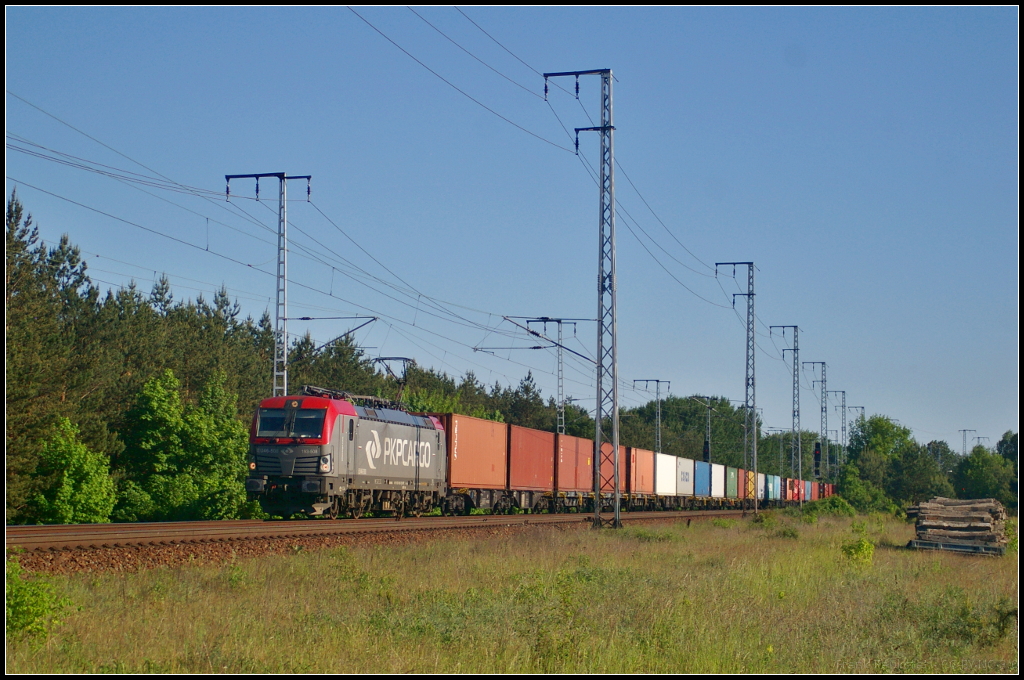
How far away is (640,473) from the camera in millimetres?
53219

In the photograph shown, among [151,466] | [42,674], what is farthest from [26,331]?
[42,674]

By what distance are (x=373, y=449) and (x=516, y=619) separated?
61.4ft

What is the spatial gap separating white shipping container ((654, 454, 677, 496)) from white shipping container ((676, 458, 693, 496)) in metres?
0.92

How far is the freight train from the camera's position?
87.2 feet

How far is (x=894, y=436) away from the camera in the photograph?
11238 cm

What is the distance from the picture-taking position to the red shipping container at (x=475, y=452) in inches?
1426

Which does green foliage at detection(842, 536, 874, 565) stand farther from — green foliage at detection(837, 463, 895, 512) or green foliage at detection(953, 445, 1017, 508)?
green foliage at detection(953, 445, 1017, 508)

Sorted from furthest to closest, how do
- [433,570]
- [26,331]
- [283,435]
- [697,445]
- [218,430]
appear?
1. [697,445]
2. [218,430]
3. [26,331]
4. [283,435]
5. [433,570]

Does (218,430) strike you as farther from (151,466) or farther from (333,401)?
(333,401)

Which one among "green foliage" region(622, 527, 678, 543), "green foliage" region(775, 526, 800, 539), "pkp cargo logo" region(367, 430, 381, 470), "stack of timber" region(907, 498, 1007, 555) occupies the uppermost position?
"pkp cargo logo" region(367, 430, 381, 470)

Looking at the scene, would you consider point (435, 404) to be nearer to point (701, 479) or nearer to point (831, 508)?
point (701, 479)

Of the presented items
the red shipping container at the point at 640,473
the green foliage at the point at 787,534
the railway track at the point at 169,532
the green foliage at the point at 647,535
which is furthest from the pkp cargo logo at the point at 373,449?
the red shipping container at the point at 640,473

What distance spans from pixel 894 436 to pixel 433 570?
106771 millimetres

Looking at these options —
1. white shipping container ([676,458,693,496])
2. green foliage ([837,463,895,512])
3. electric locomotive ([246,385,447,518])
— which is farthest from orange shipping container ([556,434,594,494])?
green foliage ([837,463,895,512])
